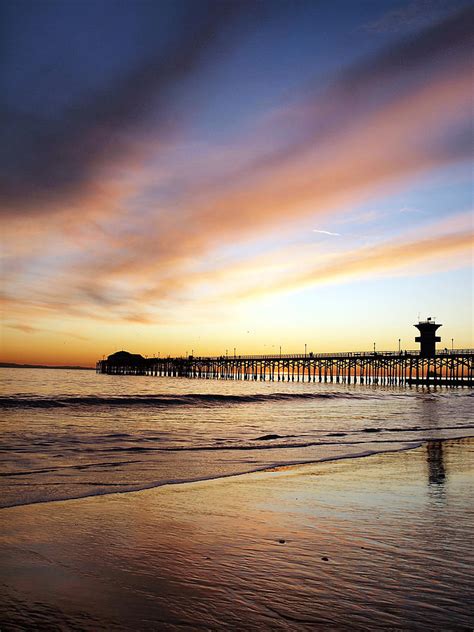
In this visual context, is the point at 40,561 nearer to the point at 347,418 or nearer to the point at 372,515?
the point at 372,515

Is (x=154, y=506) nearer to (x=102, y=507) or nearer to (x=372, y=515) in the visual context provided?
(x=102, y=507)

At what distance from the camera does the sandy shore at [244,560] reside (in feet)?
13.1

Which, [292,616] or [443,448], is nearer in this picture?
[292,616]

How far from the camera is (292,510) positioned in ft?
23.8

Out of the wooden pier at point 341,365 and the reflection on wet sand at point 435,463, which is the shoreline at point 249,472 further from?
the wooden pier at point 341,365

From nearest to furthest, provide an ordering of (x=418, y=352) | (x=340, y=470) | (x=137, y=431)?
(x=340, y=470), (x=137, y=431), (x=418, y=352)

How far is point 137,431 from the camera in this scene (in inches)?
750

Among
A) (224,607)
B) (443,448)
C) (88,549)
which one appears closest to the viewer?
(224,607)

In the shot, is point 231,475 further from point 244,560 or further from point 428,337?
point 428,337

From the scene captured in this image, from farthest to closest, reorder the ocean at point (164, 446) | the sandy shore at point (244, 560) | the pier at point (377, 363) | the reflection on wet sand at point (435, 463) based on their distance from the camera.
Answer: the pier at point (377, 363), the reflection on wet sand at point (435, 463), the ocean at point (164, 446), the sandy shore at point (244, 560)

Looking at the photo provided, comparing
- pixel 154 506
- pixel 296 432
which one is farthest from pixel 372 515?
pixel 296 432

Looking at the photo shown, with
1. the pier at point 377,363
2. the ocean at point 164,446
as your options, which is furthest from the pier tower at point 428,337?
the ocean at point 164,446

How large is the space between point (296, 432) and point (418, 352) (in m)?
70.8

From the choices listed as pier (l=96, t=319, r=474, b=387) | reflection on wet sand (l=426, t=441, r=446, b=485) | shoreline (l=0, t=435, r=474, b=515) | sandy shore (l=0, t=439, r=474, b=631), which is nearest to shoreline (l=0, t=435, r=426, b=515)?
shoreline (l=0, t=435, r=474, b=515)
